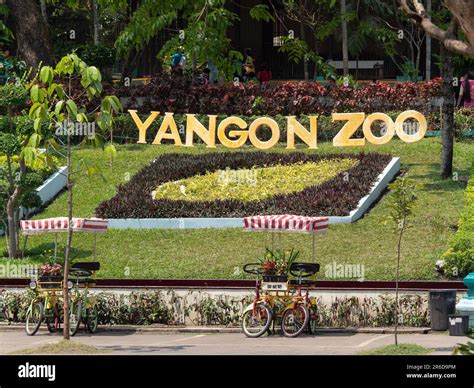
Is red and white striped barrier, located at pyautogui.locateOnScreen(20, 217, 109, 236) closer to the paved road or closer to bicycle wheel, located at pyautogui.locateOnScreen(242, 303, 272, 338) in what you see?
the paved road

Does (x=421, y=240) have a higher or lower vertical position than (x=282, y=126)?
lower

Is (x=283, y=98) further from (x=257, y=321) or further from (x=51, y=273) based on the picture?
(x=257, y=321)

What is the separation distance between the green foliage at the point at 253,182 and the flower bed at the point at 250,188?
185 millimetres

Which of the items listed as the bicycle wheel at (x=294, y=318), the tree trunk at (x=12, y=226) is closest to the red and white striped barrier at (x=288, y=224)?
the bicycle wheel at (x=294, y=318)

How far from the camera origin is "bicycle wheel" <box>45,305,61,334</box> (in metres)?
26.8

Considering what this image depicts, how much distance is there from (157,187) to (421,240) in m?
7.78

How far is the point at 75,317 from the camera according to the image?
1047 inches

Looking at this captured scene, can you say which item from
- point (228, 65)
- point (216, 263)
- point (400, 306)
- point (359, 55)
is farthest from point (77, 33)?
point (400, 306)

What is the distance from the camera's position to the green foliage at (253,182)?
113ft

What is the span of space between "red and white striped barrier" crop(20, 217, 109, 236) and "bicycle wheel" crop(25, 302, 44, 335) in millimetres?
1967

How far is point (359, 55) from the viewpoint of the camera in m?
52.9

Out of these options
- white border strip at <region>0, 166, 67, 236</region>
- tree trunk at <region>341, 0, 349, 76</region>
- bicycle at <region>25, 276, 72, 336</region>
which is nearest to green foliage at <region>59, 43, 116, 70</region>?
white border strip at <region>0, 166, 67, 236</region>

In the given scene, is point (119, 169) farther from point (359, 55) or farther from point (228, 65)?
point (359, 55)

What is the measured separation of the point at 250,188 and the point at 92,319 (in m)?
8.87
